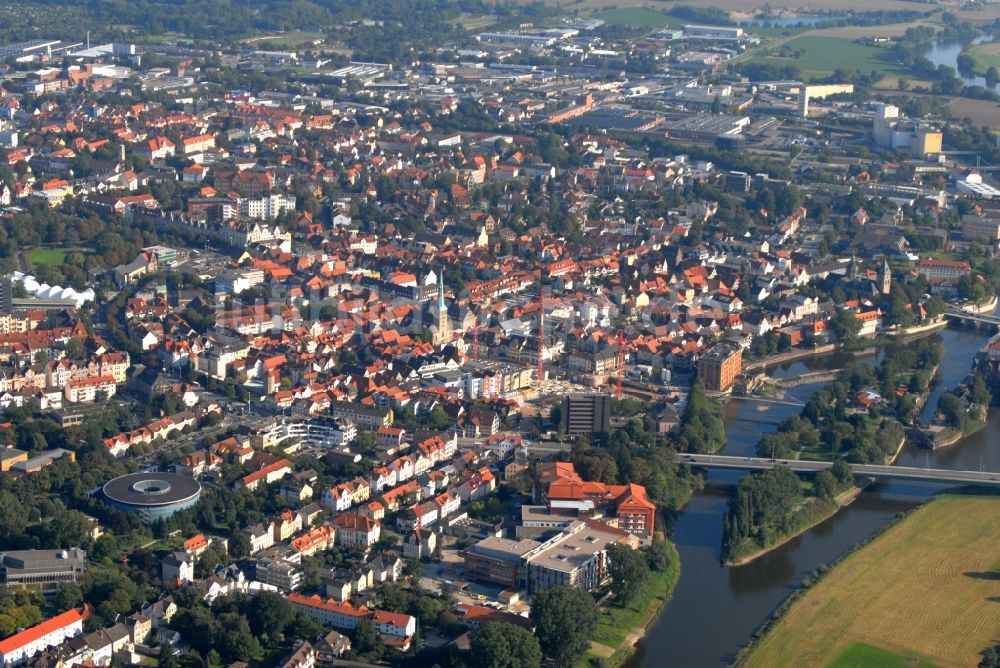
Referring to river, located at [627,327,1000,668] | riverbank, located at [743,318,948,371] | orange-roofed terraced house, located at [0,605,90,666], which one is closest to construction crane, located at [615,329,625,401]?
river, located at [627,327,1000,668]

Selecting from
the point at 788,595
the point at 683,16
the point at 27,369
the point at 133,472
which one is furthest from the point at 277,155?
the point at 683,16

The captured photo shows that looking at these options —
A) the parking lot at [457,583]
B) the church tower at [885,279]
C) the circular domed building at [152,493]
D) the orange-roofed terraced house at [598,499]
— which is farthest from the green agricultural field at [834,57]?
the parking lot at [457,583]

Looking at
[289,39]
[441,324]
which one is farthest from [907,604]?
[289,39]

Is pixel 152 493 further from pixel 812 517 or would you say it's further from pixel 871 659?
pixel 871 659

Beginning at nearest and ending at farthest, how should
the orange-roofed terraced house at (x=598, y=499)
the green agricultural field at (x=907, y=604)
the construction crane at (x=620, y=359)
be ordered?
the green agricultural field at (x=907, y=604) < the orange-roofed terraced house at (x=598, y=499) < the construction crane at (x=620, y=359)

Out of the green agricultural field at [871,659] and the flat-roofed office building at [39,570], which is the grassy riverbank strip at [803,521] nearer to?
the green agricultural field at [871,659]

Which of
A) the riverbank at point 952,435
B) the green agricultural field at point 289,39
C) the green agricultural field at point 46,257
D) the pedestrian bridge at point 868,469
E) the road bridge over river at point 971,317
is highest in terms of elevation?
the green agricultural field at point 289,39
